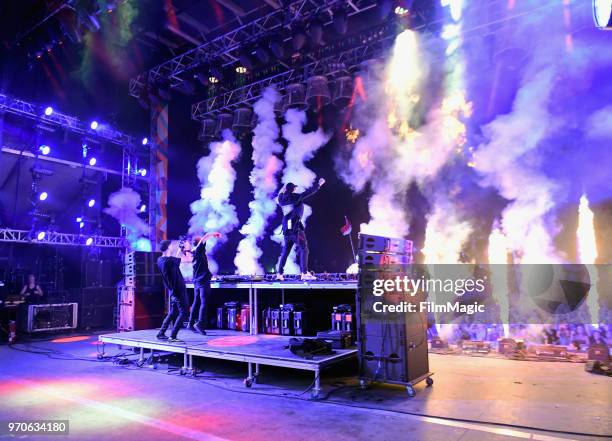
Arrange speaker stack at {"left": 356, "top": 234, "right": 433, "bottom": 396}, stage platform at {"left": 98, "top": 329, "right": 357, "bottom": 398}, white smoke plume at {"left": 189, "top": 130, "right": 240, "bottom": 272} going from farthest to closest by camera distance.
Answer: white smoke plume at {"left": 189, "top": 130, "right": 240, "bottom": 272} < stage platform at {"left": 98, "top": 329, "right": 357, "bottom": 398} < speaker stack at {"left": 356, "top": 234, "right": 433, "bottom": 396}

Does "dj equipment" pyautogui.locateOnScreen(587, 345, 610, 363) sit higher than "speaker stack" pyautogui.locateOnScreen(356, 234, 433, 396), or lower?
lower

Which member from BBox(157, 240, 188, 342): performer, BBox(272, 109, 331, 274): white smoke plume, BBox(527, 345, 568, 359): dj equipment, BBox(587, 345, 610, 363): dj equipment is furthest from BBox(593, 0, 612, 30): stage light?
BBox(272, 109, 331, 274): white smoke plume

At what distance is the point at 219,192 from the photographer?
49.2ft

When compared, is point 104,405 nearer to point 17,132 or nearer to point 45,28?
point 45,28

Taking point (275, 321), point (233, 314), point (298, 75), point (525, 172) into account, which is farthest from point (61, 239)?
point (525, 172)

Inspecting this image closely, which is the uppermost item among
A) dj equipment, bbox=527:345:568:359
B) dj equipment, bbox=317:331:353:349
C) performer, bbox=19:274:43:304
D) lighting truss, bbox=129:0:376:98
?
lighting truss, bbox=129:0:376:98

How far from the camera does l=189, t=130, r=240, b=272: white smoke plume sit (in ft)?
48.9

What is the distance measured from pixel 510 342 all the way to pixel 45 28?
13.3m

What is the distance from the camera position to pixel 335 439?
4.17 m

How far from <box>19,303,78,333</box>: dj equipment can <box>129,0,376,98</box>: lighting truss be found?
25.1 feet

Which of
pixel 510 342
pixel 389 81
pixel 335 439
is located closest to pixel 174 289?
pixel 335 439

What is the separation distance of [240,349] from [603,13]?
20.5 ft

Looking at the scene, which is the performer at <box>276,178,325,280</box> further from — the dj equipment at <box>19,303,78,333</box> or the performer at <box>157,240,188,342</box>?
the dj equipment at <box>19,303,78,333</box>

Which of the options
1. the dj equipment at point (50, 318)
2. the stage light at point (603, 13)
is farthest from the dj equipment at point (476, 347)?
the dj equipment at point (50, 318)
